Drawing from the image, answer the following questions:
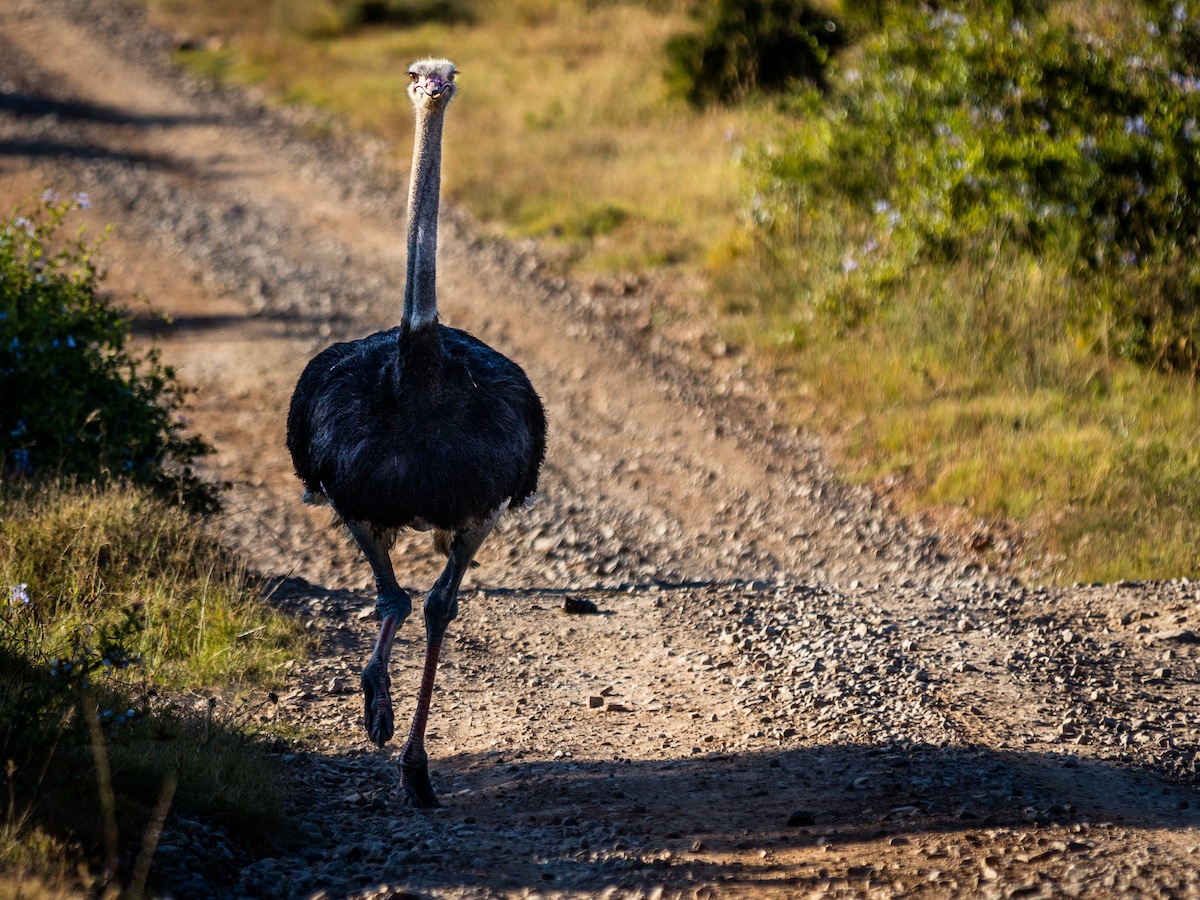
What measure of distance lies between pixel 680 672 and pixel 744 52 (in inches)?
478

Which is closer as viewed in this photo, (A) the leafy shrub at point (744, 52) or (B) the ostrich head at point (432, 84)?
(B) the ostrich head at point (432, 84)

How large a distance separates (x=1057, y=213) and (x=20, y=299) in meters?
7.18

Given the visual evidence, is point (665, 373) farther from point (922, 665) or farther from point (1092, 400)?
point (922, 665)

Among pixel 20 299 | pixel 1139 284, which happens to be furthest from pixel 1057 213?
pixel 20 299

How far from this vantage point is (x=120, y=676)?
5516mm

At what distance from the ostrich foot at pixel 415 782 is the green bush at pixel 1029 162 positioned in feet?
22.0

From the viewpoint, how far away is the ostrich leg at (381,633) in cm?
512

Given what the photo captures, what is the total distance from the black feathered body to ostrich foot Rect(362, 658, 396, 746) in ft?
2.04

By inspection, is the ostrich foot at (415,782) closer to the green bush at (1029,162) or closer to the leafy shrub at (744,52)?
the green bush at (1029,162)

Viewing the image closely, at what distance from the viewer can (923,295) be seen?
10.8 m

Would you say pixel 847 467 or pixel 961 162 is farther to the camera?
pixel 961 162

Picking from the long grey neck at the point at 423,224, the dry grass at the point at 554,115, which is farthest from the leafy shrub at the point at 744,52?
the long grey neck at the point at 423,224

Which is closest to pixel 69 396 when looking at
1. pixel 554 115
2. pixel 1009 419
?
pixel 1009 419

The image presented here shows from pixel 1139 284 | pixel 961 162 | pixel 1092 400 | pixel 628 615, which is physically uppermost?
pixel 961 162
